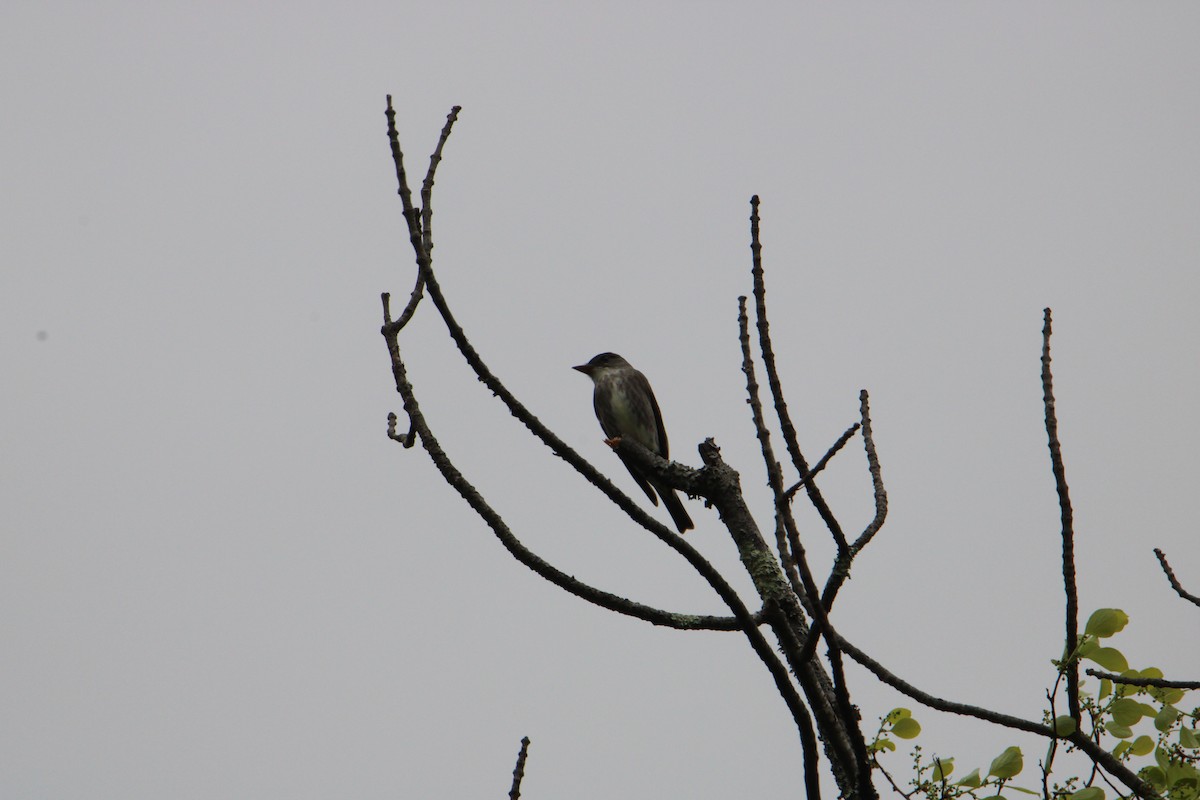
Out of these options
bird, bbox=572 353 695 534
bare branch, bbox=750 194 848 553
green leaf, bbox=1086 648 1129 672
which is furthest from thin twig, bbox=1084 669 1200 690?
bird, bbox=572 353 695 534

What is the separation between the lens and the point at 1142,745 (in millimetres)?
3119

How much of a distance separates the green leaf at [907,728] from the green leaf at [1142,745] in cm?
61

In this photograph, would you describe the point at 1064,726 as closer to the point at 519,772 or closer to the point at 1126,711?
the point at 1126,711

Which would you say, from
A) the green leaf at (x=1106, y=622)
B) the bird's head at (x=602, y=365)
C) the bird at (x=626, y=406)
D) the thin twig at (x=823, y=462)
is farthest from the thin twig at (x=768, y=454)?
the bird's head at (x=602, y=365)

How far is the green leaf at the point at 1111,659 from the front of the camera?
2859mm

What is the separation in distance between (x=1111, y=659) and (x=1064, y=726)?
235mm

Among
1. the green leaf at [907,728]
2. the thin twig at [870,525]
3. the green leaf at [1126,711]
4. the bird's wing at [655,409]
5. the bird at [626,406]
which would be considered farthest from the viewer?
the bird's wing at [655,409]

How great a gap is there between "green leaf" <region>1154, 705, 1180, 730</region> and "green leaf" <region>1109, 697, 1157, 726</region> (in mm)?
112

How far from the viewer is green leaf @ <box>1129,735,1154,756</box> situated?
3.11 metres

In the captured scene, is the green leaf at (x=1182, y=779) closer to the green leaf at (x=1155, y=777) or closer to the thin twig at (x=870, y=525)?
the green leaf at (x=1155, y=777)

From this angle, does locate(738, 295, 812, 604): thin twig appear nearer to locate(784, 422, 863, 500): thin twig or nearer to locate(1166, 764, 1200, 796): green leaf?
locate(784, 422, 863, 500): thin twig

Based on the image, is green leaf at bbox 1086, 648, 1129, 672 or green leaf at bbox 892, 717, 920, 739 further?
green leaf at bbox 892, 717, 920, 739

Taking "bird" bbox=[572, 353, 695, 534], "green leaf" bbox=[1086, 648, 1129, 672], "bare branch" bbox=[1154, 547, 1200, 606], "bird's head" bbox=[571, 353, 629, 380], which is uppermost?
"bird's head" bbox=[571, 353, 629, 380]

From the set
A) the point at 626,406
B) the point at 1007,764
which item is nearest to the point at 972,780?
the point at 1007,764
